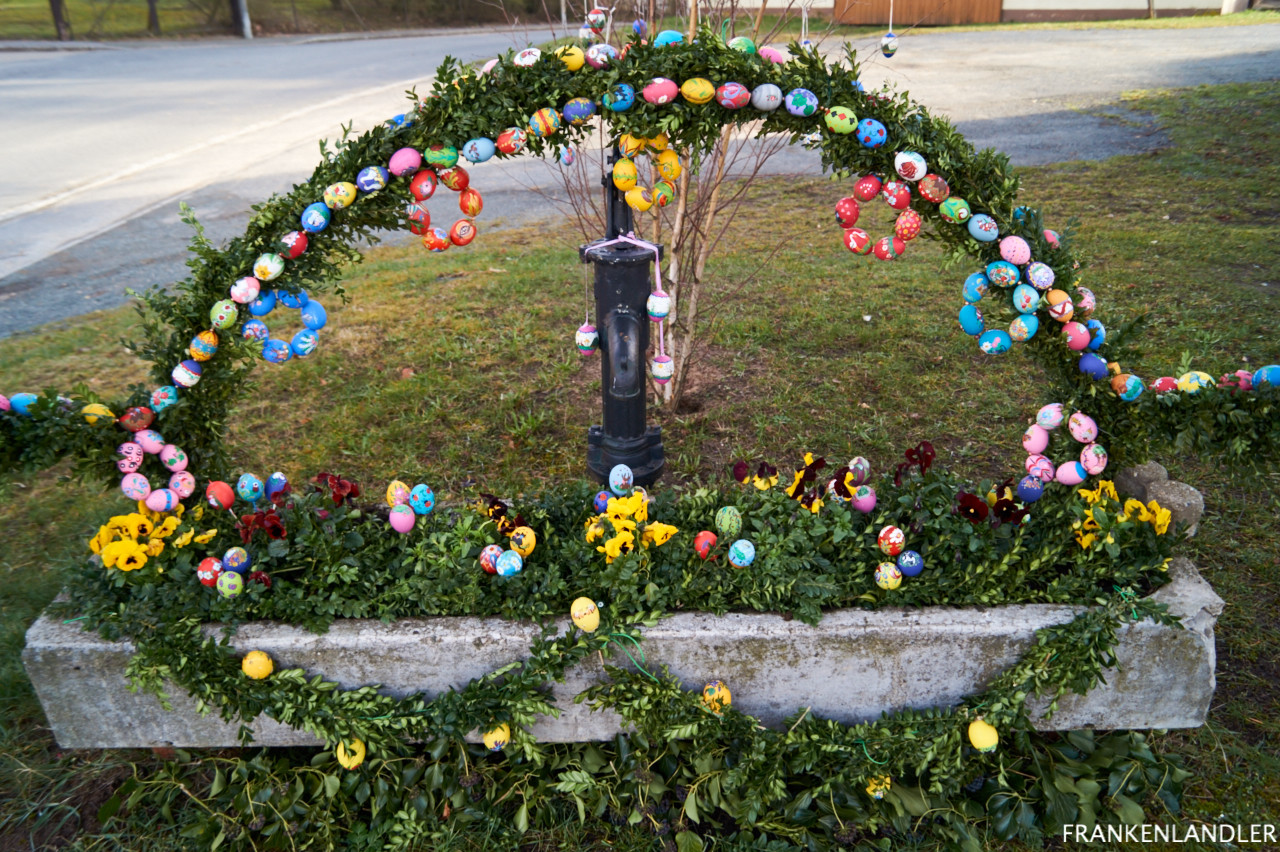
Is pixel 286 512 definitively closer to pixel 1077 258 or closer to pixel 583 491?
pixel 583 491

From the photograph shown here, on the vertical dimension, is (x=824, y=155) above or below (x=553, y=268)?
above

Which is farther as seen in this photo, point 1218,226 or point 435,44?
point 435,44

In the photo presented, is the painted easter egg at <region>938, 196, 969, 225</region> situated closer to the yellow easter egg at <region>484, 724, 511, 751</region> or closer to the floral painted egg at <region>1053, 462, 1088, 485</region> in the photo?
the floral painted egg at <region>1053, 462, 1088, 485</region>

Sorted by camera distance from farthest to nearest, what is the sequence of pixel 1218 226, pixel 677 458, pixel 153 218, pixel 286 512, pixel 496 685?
pixel 153 218, pixel 1218 226, pixel 677 458, pixel 286 512, pixel 496 685

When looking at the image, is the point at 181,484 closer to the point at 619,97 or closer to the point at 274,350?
the point at 274,350

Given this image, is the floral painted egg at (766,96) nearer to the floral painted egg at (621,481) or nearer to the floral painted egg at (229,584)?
the floral painted egg at (621,481)

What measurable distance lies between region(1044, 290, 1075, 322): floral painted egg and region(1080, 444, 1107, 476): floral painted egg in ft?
1.20

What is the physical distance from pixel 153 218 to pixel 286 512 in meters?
5.97

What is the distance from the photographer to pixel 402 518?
2.51 m

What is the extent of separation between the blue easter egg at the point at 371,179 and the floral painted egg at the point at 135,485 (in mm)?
978

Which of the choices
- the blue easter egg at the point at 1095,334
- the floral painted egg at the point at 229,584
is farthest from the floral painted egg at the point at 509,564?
the blue easter egg at the point at 1095,334

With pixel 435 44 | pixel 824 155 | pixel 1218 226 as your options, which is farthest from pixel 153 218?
pixel 435 44

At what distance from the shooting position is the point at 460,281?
5.68m

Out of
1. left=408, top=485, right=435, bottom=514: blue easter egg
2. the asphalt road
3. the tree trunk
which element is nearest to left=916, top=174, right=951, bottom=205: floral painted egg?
left=408, top=485, right=435, bottom=514: blue easter egg
